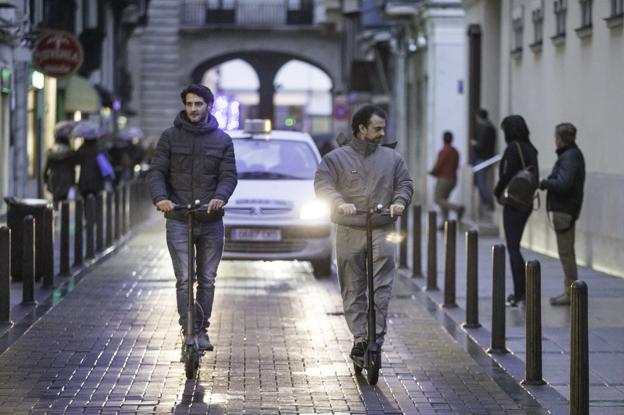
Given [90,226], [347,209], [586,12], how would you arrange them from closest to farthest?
[347,209], [586,12], [90,226]

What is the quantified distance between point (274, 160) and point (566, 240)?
16.1ft

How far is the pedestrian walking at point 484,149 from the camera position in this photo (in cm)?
2689

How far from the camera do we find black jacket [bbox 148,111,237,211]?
10859 millimetres

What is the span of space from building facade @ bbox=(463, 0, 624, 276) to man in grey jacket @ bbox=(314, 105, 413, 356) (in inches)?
301

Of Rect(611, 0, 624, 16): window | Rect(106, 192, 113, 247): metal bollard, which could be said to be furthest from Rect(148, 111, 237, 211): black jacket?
Rect(106, 192, 113, 247): metal bollard

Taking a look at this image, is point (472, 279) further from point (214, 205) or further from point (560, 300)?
point (214, 205)

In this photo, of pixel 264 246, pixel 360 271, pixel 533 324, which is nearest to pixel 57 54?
pixel 264 246

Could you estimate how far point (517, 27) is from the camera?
25172 millimetres

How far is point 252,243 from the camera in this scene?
18172mm

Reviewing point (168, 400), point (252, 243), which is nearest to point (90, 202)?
point (252, 243)

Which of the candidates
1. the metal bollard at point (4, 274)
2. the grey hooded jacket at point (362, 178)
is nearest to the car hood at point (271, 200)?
the metal bollard at point (4, 274)

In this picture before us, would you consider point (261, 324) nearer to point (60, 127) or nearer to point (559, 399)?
point (559, 399)

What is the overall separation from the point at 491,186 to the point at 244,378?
685 inches

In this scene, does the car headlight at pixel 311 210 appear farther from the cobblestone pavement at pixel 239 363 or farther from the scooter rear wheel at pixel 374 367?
the scooter rear wheel at pixel 374 367
